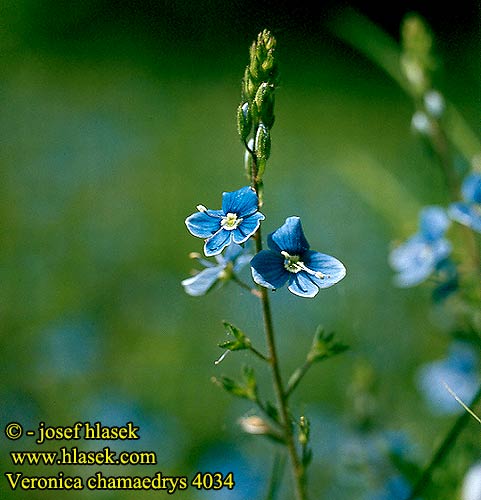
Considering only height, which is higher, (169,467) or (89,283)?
(169,467)

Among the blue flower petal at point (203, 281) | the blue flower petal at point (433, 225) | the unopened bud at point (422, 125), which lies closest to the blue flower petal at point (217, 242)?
the blue flower petal at point (203, 281)

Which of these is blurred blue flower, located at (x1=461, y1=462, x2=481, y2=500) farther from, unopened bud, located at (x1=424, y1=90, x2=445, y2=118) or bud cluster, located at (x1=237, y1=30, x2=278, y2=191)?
unopened bud, located at (x1=424, y1=90, x2=445, y2=118)

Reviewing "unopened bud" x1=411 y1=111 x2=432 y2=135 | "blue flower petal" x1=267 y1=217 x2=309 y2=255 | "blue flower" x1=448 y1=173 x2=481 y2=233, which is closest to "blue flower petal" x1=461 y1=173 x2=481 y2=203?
"blue flower" x1=448 y1=173 x2=481 y2=233

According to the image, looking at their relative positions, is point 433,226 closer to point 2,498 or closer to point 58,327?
point 2,498

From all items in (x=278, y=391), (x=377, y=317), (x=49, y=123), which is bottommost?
(x=49, y=123)

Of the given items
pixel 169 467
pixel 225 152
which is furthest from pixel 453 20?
pixel 169 467

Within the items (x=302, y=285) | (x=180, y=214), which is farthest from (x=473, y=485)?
(x=180, y=214)

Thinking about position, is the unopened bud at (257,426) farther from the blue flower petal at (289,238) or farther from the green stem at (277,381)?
the blue flower petal at (289,238)
